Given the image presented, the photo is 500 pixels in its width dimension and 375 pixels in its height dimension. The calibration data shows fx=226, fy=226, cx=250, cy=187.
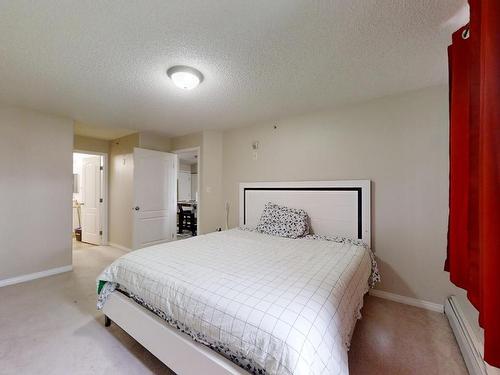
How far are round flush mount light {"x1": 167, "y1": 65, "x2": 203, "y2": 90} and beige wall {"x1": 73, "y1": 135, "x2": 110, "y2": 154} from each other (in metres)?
3.43

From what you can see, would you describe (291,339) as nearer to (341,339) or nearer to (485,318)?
(341,339)

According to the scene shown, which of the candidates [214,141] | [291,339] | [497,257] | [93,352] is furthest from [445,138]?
[93,352]

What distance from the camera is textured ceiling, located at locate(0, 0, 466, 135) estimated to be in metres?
1.37

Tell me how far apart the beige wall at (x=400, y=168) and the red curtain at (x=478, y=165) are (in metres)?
0.84

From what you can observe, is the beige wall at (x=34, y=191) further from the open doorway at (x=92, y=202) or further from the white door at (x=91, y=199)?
the white door at (x=91, y=199)

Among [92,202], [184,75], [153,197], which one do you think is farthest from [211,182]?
[92,202]

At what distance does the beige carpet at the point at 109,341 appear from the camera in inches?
61.3

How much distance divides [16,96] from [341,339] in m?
3.90

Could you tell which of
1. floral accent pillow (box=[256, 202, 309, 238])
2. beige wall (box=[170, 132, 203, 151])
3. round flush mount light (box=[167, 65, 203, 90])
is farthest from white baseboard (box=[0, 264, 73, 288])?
round flush mount light (box=[167, 65, 203, 90])

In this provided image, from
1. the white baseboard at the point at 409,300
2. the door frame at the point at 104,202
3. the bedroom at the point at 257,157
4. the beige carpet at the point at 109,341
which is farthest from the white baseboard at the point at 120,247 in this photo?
the white baseboard at the point at 409,300

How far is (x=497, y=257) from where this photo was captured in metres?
0.74

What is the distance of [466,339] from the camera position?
1.62 metres

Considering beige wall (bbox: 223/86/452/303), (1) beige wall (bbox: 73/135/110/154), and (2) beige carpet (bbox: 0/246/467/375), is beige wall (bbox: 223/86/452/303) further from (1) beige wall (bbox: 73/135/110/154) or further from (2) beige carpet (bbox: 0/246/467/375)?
(1) beige wall (bbox: 73/135/110/154)

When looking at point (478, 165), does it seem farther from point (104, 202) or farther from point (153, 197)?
point (104, 202)
